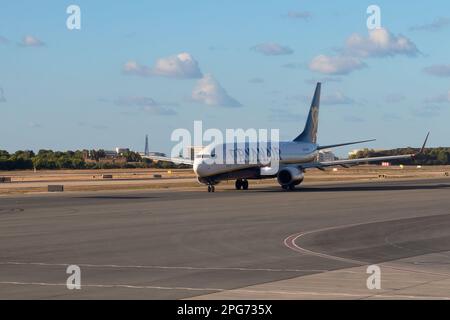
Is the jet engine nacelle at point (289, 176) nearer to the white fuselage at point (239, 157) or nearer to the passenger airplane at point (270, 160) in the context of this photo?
the passenger airplane at point (270, 160)

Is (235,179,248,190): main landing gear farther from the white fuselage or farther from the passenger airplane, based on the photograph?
the white fuselage

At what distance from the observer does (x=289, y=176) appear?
219 feet

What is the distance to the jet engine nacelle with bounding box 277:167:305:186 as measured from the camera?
6688 centimetres

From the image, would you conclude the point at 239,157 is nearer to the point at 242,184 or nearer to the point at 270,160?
the point at 270,160

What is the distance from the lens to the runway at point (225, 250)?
17.7 meters

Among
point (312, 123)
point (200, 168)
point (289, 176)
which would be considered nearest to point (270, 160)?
point (289, 176)

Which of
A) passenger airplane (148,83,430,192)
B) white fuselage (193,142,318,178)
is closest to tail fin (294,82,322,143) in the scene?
passenger airplane (148,83,430,192)

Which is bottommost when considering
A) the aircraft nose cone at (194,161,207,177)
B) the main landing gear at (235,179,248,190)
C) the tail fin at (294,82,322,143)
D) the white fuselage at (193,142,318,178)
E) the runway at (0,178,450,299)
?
the runway at (0,178,450,299)

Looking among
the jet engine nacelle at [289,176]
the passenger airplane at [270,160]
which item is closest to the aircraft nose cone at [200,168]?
the passenger airplane at [270,160]

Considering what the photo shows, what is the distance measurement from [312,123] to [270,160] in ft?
30.2

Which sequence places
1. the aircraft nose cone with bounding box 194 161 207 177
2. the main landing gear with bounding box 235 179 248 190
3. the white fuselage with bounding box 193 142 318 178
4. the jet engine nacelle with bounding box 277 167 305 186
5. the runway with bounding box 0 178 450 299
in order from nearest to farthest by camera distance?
the runway with bounding box 0 178 450 299, the aircraft nose cone with bounding box 194 161 207 177, the white fuselage with bounding box 193 142 318 178, the jet engine nacelle with bounding box 277 167 305 186, the main landing gear with bounding box 235 179 248 190
